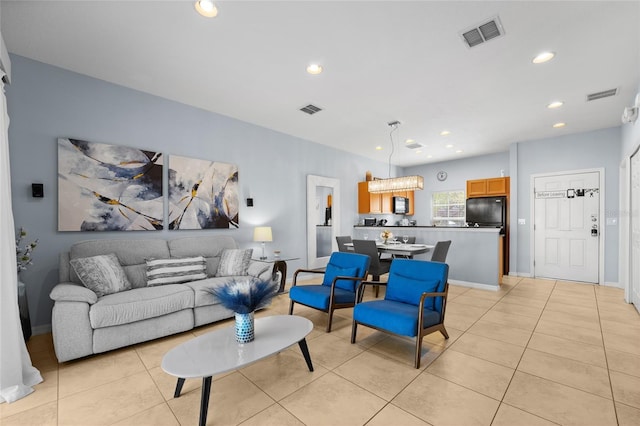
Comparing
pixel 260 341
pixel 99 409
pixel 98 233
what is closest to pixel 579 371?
pixel 260 341

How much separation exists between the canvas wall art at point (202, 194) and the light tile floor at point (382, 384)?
5.40 ft

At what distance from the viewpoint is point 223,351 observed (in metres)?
1.92

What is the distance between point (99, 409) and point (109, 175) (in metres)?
2.63

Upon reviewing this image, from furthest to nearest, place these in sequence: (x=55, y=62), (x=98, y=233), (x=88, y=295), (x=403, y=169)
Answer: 1. (x=403, y=169)
2. (x=98, y=233)
3. (x=55, y=62)
4. (x=88, y=295)

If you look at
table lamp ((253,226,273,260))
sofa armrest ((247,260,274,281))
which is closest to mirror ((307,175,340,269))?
table lamp ((253,226,273,260))

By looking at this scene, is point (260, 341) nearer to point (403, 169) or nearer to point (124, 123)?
A: point (124, 123)

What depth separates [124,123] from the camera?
361cm

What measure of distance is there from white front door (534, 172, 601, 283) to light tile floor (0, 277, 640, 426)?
277 cm

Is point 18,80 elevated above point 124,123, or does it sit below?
above

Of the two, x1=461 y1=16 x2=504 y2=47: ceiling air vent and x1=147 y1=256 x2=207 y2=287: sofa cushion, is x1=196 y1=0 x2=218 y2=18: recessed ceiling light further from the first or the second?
x1=147 y1=256 x2=207 y2=287: sofa cushion

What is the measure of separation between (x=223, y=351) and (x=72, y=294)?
1.63m

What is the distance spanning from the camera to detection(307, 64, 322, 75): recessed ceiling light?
10.2ft

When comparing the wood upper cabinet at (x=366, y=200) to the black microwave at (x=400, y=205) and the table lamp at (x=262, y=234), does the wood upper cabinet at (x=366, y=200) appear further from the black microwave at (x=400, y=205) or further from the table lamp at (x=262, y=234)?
the table lamp at (x=262, y=234)

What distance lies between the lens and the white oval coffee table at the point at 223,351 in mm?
1658
